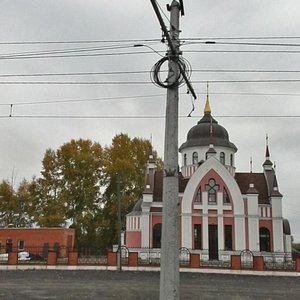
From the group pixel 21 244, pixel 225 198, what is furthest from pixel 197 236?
pixel 21 244

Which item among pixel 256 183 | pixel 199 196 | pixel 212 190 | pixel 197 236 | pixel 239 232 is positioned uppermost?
pixel 256 183

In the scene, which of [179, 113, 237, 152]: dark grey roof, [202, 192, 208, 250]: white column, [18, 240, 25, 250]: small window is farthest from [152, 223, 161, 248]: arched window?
[18, 240, 25, 250]: small window

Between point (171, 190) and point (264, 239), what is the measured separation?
33.5m

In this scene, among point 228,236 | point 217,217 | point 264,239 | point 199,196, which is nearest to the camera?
point 228,236

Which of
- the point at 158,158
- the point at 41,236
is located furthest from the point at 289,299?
the point at 158,158

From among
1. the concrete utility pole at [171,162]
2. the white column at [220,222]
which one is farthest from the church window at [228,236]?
the concrete utility pole at [171,162]

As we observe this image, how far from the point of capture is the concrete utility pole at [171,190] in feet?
25.1

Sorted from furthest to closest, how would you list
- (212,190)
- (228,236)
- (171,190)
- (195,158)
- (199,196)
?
(195,158) < (212,190) < (199,196) < (228,236) < (171,190)

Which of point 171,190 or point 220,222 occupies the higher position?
point 220,222

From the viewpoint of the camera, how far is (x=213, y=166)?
3997 centimetres

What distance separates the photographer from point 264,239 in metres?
39.3

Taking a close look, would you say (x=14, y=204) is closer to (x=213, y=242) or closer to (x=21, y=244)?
(x=21, y=244)

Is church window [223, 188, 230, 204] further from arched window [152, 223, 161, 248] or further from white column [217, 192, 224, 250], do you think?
arched window [152, 223, 161, 248]

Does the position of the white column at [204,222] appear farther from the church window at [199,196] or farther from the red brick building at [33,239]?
the red brick building at [33,239]
